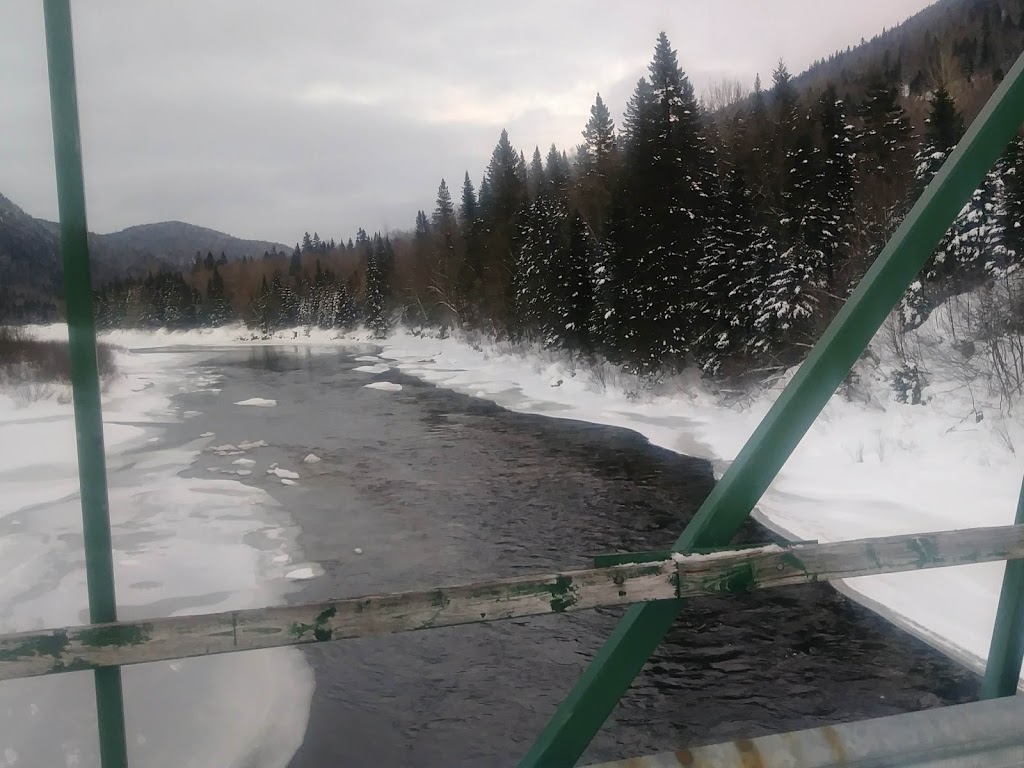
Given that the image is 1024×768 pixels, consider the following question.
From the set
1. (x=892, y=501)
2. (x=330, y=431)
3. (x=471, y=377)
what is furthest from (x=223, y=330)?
(x=892, y=501)

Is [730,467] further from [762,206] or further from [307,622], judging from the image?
[762,206]

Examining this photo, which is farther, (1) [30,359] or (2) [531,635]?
(2) [531,635]

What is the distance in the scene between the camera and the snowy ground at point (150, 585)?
13.9 ft

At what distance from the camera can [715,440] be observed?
608 inches

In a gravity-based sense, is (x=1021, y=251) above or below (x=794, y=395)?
above

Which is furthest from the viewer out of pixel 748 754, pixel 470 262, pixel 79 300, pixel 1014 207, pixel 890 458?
pixel 470 262

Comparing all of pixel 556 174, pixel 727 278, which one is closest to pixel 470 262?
pixel 556 174

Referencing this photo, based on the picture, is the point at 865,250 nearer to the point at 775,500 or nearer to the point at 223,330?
the point at 775,500

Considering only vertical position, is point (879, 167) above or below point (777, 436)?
above

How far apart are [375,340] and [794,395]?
58593mm

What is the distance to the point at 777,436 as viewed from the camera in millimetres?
1640

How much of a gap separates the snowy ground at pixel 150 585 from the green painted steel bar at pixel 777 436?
123 cm

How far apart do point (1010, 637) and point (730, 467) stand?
4.04ft

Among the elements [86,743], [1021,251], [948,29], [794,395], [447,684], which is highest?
[948,29]
